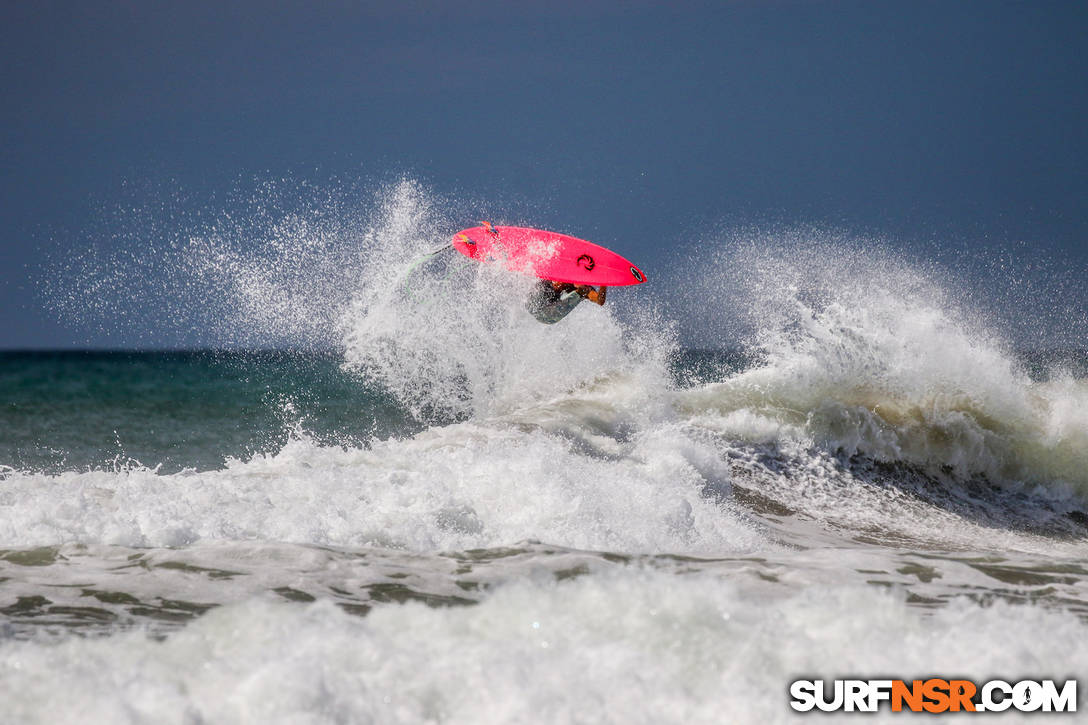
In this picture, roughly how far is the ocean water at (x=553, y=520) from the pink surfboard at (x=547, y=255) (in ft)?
6.28

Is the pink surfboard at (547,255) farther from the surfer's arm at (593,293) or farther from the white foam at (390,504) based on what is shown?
the white foam at (390,504)

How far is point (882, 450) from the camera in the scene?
488 inches

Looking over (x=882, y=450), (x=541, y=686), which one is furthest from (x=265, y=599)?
(x=882, y=450)

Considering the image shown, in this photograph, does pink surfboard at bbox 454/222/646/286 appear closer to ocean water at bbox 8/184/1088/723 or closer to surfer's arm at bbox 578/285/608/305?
surfer's arm at bbox 578/285/608/305

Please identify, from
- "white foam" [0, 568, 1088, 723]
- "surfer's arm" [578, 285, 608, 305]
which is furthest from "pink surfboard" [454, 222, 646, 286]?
"white foam" [0, 568, 1088, 723]

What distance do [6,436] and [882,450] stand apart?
14.9 meters

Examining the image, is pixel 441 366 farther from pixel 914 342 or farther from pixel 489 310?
pixel 914 342

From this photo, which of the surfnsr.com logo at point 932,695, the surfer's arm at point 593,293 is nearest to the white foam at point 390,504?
the surfer's arm at point 593,293

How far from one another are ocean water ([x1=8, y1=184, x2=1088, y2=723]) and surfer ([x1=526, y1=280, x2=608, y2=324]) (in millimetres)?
1395

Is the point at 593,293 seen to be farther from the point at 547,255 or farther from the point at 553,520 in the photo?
the point at 553,520

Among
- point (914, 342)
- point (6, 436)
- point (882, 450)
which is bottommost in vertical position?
point (6, 436)

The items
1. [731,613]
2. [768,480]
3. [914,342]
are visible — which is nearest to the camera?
[731,613]

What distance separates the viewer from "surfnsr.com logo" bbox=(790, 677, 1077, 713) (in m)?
3.21

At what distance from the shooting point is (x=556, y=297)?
11.2m
